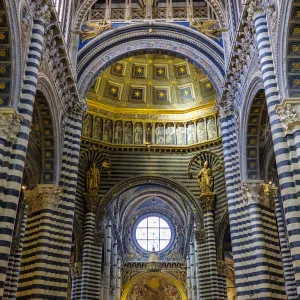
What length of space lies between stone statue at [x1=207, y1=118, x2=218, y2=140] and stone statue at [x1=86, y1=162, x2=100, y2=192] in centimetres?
740

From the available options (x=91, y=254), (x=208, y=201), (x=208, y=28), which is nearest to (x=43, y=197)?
(x=91, y=254)

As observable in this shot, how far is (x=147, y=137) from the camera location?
Result: 27.9m

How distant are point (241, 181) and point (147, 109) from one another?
13.1 m

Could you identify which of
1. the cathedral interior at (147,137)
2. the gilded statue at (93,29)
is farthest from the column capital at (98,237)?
the gilded statue at (93,29)

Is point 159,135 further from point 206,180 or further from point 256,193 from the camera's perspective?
point 256,193

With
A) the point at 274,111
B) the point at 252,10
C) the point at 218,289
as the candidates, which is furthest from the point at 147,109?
the point at 274,111

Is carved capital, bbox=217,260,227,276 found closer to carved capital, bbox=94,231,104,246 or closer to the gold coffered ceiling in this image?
carved capital, bbox=94,231,104,246

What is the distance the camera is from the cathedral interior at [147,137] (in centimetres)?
1173

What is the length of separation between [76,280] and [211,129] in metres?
12.3

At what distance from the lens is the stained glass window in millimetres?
39375

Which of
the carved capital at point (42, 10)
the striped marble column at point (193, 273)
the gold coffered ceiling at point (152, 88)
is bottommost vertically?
the striped marble column at point (193, 273)

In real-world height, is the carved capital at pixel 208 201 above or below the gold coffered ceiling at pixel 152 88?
below

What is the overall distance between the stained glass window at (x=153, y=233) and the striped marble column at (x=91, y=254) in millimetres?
14267

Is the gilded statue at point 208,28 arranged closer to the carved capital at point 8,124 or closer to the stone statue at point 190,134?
the stone statue at point 190,134
